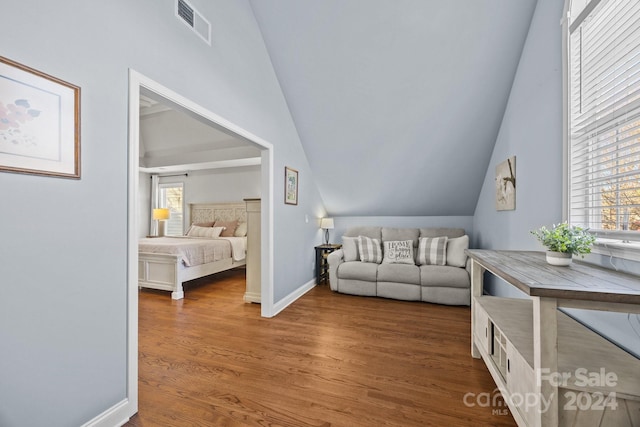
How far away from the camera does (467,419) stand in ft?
4.79

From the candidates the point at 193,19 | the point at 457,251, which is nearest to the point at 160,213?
the point at 193,19

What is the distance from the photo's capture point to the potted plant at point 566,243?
4.18 ft

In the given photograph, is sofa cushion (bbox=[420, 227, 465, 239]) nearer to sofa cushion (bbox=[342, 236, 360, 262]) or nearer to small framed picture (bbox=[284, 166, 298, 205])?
sofa cushion (bbox=[342, 236, 360, 262])

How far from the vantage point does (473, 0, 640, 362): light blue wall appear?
1399mm

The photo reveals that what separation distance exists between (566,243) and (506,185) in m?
1.60

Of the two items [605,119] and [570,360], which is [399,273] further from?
[605,119]

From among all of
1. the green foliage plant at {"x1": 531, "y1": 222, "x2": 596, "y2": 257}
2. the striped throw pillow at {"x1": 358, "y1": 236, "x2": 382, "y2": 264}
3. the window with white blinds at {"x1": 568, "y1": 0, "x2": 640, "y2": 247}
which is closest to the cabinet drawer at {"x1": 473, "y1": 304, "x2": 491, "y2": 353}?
the green foliage plant at {"x1": 531, "y1": 222, "x2": 596, "y2": 257}

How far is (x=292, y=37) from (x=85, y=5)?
6.03 feet

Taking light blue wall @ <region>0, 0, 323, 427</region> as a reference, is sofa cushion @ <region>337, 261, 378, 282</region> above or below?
below

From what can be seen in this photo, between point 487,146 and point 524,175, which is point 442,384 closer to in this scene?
point 524,175

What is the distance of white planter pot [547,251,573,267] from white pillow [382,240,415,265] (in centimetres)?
255

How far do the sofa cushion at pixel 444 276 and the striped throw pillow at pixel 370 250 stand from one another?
69 centimetres

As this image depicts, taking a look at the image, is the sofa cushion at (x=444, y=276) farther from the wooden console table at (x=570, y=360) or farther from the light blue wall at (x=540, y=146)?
the wooden console table at (x=570, y=360)

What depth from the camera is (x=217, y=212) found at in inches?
251
